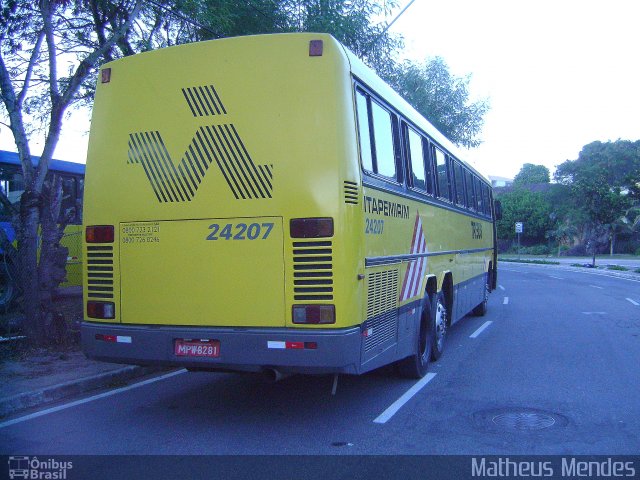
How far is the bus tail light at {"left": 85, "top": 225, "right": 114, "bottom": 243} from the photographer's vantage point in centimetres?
616

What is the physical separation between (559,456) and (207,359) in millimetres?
3071

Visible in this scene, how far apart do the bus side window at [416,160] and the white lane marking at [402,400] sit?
2438mm

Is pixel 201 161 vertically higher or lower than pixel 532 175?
lower

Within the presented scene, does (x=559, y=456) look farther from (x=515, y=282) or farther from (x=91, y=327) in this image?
(x=515, y=282)

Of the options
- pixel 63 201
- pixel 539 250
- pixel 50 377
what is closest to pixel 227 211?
pixel 50 377

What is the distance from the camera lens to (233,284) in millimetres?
5691

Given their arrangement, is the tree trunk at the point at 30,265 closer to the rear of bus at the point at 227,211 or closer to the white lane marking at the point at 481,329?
the rear of bus at the point at 227,211

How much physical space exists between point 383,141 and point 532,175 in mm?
91042

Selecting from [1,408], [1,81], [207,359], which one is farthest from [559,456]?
[1,81]

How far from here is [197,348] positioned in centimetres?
575

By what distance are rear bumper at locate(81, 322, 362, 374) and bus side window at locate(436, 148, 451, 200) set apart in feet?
15.2

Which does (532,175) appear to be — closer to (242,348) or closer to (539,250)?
(539,250)

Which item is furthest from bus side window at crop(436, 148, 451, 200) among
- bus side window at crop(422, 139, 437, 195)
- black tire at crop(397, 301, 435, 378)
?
black tire at crop(397, 301, 435, 378)

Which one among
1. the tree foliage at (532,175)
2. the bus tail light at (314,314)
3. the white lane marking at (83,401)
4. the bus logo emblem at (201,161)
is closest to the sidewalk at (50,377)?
the white lane marking at (83,401)
